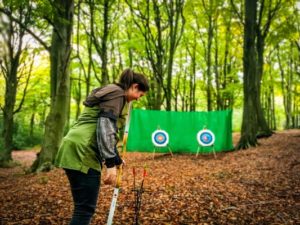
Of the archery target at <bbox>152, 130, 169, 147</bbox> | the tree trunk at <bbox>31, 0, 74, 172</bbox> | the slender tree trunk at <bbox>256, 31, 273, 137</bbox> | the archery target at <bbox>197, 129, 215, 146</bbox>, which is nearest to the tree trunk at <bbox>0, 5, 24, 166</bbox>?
the tree trunk at <bbox>31, 0, 74, 172</bbox>

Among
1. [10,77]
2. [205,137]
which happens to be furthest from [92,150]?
[10,77]

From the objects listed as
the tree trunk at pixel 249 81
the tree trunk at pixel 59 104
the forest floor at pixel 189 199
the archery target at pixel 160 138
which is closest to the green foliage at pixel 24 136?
the archery target at pixel 160 138

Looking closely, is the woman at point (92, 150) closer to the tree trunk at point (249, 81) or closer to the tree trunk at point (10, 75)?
the tree trunk at point (249, 81)

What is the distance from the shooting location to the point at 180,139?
42.1ft

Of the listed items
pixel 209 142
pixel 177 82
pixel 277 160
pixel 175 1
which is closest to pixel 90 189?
pixel 277 160

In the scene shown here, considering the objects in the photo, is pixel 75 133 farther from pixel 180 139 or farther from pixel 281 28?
pixel 281 28

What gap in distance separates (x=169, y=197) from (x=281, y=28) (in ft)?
51.8

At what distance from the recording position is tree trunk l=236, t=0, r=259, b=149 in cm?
1226

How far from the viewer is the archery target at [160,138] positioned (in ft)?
40.3

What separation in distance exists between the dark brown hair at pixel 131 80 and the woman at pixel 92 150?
3.0 inches

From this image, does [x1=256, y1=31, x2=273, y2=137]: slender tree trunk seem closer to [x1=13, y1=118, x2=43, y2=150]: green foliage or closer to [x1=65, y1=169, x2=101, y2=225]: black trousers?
[x1=65, y1=169, x2=101, y2=225]: black trousers

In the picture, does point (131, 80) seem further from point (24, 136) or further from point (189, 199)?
point (24, 136)

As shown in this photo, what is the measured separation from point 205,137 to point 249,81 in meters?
2.87

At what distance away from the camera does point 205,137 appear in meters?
12.3
